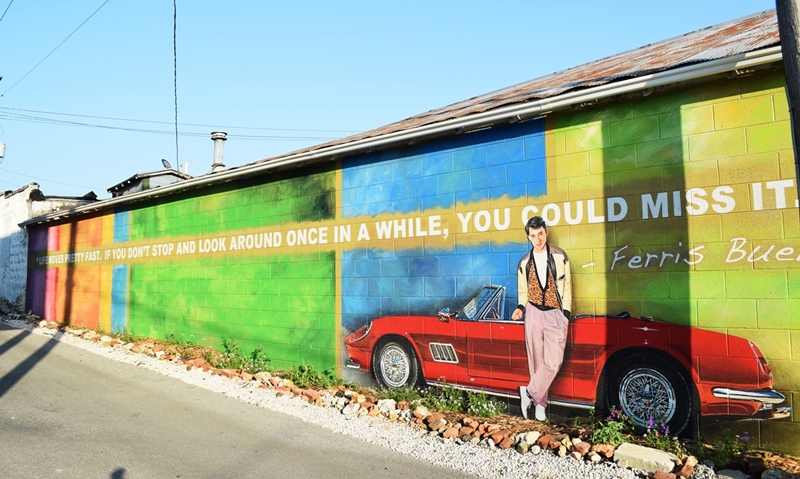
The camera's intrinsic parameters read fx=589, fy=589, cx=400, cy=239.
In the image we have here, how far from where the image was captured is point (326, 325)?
30.3ft

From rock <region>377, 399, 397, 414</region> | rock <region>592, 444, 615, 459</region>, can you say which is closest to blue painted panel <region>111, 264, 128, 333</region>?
rock <region>377, 399, 397, 414</region>

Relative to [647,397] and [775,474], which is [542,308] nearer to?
[647,397]

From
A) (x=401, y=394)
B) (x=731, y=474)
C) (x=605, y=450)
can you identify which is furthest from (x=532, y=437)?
(x=401, y=394)

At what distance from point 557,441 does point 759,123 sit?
353cm

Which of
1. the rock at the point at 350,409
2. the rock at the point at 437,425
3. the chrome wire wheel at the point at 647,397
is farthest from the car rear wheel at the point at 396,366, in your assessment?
the chrome wire wheel at the point at 647,397

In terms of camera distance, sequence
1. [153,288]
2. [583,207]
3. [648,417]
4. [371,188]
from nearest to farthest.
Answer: [648,417] < [583,207] < [371,188] < [153,288]

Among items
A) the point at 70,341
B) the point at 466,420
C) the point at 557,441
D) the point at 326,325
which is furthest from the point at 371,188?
the point at 70,341

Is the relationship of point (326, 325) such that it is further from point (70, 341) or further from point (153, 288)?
point (70, 341)

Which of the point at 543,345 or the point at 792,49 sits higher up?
the point at 792,49

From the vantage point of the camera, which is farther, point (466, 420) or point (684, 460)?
point (466, 420)

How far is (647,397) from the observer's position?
587 centimetres

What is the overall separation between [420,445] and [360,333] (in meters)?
2.89

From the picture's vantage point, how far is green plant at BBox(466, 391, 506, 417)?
6918mm

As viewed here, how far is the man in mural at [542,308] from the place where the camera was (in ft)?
21.4
